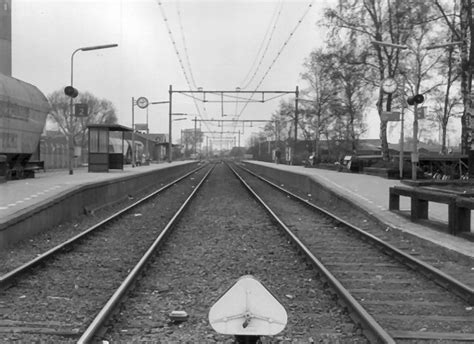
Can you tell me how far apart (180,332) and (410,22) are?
1111 inches

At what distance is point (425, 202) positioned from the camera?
12.3 metres

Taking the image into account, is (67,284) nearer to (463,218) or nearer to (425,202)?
(463,218)

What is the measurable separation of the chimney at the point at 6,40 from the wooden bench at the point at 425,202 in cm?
1936

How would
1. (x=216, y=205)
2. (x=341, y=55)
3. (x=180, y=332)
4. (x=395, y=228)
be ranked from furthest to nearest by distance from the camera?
(x=341, y=55) < (x=216, y=205) < (x=395, y=228) < (x=180, y=332)

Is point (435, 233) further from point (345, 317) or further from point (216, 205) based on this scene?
point (216, 205)

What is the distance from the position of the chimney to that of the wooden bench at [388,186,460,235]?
19357mm

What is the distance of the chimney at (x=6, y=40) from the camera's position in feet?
83.4

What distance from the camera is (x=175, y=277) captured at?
7758 millimetres

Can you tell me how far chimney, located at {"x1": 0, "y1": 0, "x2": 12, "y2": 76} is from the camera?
1001 inches

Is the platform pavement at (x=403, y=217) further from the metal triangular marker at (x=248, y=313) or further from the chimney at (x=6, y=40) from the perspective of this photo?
the chimney at (x=6, y=40)

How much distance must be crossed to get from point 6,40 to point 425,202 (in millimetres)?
22777

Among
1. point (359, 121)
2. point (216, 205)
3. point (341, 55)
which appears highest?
point (341, 55)

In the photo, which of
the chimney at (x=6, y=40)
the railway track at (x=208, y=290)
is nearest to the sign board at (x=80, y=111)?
the chimney at (x=6, y=40)

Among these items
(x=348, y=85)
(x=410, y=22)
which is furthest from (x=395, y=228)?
(x=348, y=85)
